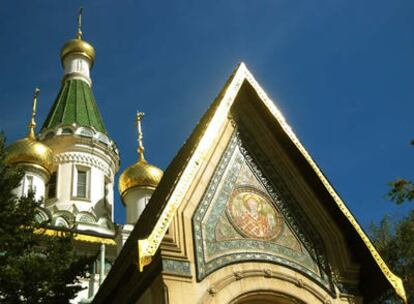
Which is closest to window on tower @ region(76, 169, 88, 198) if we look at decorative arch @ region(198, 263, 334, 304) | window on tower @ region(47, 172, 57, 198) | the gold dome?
window on tower @ region(47, 172, 57, 198)

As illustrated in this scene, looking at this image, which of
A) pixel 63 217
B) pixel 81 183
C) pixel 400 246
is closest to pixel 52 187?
pixel 81 183

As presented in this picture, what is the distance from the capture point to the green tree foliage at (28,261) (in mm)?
12016

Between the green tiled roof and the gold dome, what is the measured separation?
277 centimetres

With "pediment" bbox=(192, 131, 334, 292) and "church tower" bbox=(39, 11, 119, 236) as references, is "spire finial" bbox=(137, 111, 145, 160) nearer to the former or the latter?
"church tower" bbox=(39, 11, 119, 236)

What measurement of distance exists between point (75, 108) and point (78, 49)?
631cm

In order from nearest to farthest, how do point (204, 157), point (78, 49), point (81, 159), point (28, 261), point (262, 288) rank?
1. point (262, 288)
2. point (204, 157)
3. point (28, 261)
4. point (81, 159)
5. point (78, 49)

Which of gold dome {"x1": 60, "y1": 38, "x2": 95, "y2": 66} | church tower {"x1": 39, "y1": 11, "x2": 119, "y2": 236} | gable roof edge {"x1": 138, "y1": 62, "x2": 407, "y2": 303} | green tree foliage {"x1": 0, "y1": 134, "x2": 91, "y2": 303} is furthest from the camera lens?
gold dome {"x1": 60, "y1": 38, "x2": 95, "y2": 66}

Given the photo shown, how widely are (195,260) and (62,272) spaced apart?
5.87 metres

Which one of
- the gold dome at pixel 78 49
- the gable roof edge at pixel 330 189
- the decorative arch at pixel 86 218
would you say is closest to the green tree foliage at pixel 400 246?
the gable roof edge at pixel 330 189

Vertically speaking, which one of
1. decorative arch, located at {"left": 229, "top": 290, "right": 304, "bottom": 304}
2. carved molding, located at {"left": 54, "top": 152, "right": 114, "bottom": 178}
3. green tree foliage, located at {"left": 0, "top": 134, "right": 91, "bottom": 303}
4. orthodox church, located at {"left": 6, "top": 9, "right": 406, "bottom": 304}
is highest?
carved molding, located at {"left": 54, "top": 152, "right": 114, "bottom": 178}

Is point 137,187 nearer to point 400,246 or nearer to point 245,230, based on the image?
point 400,246

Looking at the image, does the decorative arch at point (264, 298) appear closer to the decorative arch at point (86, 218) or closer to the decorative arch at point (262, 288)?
the decorative arch at point (262, 288)

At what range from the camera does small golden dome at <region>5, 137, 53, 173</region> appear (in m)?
29.0

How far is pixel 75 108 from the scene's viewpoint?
36094 millimetres
